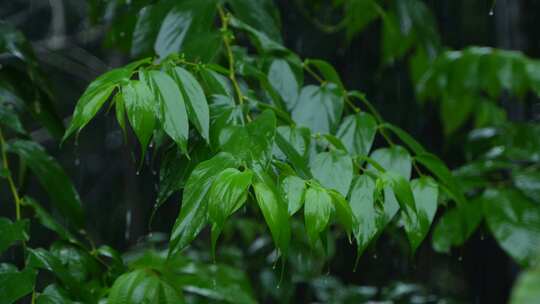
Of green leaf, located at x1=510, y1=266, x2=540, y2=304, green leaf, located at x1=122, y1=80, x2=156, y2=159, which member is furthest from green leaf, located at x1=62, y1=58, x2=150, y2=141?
green leaf, located at x1=510, y1=266, x2=540, y2=304

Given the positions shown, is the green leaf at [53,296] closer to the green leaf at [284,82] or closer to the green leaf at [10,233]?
the green leaf at [10,233]

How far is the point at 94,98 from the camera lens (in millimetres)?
858

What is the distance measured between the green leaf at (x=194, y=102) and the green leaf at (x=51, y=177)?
396 mm

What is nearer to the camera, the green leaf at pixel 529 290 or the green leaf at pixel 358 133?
the green leaf at pixel 529 290

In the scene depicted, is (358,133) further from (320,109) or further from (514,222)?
(514,222)

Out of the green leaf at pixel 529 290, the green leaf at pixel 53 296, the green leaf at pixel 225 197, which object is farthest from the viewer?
the green leaf at pixel 53 296

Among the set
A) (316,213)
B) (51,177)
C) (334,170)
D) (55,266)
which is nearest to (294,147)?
(334,170)

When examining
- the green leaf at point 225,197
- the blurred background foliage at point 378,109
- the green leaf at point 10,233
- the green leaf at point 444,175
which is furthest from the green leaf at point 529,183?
the green leaf at point 10,233

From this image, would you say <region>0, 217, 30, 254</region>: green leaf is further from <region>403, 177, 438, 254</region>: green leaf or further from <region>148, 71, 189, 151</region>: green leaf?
<region>403, 177, 438, 254</region>: green leaf

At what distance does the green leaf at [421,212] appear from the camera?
929 millimetres

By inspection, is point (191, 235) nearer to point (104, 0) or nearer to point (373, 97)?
point (104, 0)

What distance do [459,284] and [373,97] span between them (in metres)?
0.97

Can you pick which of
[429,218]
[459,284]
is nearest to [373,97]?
[459,284]

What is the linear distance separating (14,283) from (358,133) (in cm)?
52
